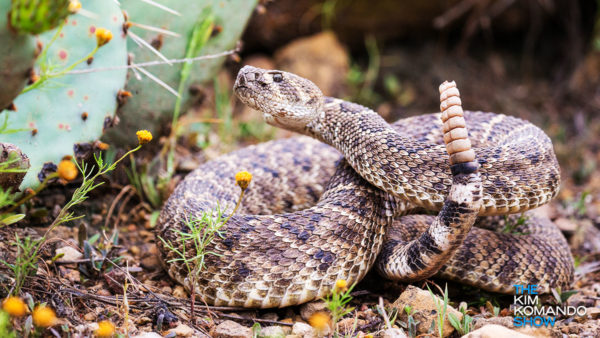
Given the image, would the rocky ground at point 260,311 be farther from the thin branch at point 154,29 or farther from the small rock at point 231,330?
the thin branch at point 154,29

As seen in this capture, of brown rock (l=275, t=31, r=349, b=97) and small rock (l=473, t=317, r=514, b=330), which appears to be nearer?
small rock (l=473, t=317, r=514, b=330)

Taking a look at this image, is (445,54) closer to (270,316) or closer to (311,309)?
(311,309)

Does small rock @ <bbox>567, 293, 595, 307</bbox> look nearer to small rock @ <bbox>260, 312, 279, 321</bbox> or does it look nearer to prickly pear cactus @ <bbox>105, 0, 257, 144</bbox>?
small rock @ <bbox>260, 312, 279, 321</bbox>

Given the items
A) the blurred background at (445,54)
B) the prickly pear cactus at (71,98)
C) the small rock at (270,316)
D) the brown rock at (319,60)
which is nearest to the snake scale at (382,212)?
the small rock at (270,316)

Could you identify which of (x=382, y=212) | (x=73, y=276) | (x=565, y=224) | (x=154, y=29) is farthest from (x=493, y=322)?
(x=154, y=29)

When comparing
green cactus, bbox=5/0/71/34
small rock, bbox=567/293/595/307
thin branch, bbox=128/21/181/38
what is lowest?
small rock, bbox=567/293/595/307

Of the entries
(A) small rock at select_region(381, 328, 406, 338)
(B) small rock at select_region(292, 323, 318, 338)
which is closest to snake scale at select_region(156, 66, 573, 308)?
(B) small rock at select_region(292, 323, 318, 338)
